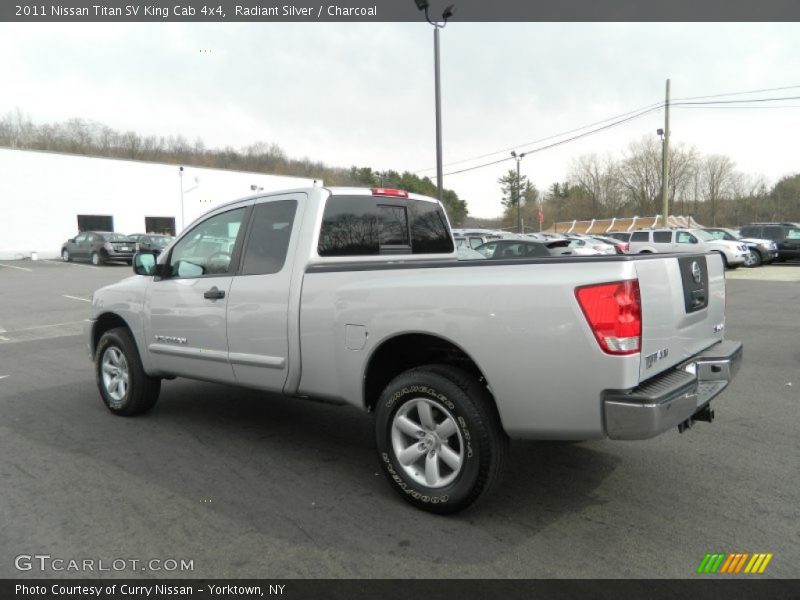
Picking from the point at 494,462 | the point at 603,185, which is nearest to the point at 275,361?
the point at 494,462

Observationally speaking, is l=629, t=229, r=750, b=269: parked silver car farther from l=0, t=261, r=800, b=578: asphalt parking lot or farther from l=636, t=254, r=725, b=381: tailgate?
l=636, t=254, r=725, b=381: tailgate

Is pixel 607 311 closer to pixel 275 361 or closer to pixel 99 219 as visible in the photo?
pixel 275 361

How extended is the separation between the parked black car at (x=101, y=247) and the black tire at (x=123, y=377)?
2326 centimetres

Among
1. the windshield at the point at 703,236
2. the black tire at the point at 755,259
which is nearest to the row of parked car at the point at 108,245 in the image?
the windshield at the point at 703,236

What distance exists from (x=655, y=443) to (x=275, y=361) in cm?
288

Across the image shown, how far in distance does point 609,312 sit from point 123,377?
436 cm

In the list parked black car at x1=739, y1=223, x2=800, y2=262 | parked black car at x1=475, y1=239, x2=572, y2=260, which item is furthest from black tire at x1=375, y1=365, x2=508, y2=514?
parked black car at x1=739, y1=223, x2=800, y2=262

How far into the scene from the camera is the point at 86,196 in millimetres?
35000

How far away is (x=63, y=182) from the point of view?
111 ft

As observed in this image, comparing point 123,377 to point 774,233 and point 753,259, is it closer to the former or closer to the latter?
point 753,259

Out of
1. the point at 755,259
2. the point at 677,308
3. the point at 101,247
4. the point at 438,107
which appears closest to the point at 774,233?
the point at 755,259

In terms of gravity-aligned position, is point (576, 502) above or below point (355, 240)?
below

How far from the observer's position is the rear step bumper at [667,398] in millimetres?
2635

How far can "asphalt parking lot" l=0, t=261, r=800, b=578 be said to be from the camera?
2814 millimetres
